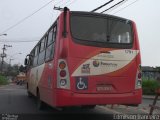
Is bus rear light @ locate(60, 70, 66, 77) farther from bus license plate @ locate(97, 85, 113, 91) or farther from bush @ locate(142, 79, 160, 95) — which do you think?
bush @ locate(142, 79, 160, 95)

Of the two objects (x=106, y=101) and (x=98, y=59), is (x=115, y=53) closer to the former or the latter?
(x=98, y=59)

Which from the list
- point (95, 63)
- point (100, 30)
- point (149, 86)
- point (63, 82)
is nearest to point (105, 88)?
point (95, 63)

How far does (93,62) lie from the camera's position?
10.7m

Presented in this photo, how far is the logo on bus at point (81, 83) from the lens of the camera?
1036 centimetres

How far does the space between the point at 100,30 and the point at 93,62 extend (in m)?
1.05

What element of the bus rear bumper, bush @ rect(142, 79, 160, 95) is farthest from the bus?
bush @ rect(142, 79, 160, 95)

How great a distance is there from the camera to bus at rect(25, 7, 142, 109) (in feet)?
34.0

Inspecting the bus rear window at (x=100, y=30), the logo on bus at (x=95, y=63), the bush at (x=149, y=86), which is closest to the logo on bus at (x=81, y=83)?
the logo on bus at (x=95, y=63)

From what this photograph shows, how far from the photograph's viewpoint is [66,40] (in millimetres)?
10594

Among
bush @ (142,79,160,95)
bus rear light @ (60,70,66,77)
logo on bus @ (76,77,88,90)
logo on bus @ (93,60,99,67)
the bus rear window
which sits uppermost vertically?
the bus rear window

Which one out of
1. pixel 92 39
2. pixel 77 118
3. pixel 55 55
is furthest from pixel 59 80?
pixel 77 118

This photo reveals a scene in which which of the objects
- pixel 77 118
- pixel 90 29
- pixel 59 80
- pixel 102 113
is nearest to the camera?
pixel 59 80

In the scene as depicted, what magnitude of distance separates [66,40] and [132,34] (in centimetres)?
226

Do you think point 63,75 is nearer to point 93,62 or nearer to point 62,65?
point 62,65
